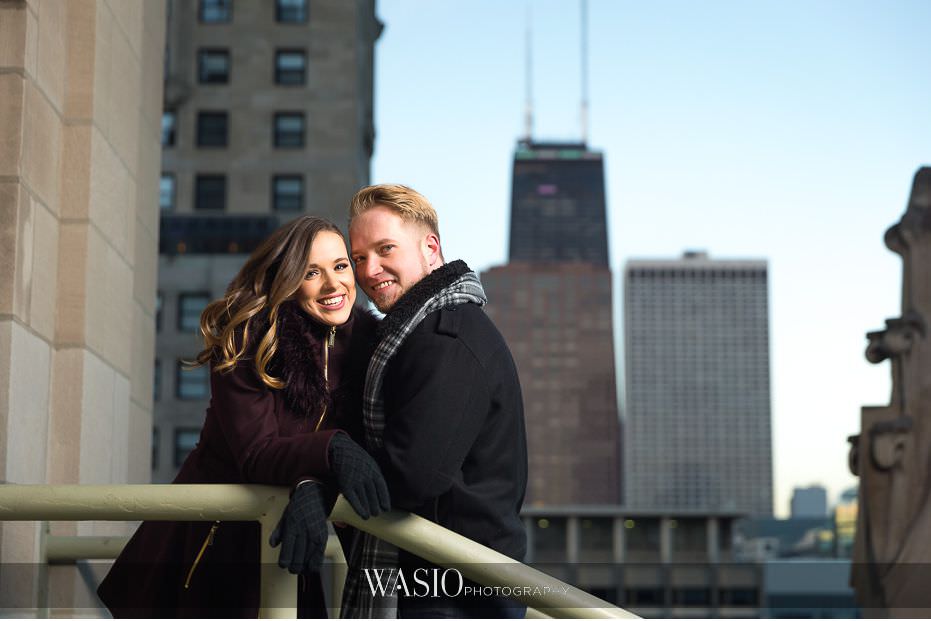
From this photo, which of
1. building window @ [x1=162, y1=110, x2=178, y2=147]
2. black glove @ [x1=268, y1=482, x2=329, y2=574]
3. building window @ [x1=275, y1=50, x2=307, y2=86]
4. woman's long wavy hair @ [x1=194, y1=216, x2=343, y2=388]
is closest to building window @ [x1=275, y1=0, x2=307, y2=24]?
building window @ [x1=275, y1=50, x2=307, y2=86]

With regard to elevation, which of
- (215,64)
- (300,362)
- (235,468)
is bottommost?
(235,468)

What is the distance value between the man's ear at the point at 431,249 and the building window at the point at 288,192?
4732 cm

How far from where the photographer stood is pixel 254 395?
3.83 meters

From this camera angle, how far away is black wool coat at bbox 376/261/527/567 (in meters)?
3.51

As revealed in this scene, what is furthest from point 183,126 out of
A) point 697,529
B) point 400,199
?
point 697,529

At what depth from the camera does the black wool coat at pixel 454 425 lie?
3.51 m

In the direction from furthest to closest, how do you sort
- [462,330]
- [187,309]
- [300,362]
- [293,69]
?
[187,309]
[293,69]
[300,362]
[462,330]

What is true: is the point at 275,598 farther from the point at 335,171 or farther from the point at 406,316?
the point at 335,171

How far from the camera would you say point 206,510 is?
338 cm

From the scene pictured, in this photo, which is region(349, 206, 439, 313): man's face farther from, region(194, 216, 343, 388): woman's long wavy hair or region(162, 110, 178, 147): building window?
region(162, 110, 178, 147): building window

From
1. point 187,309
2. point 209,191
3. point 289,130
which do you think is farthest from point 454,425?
point 209,191

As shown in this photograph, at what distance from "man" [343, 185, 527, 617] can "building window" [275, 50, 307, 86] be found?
159 feet

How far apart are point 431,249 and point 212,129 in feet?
162

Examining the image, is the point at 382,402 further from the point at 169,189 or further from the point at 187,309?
the point at 169,189
